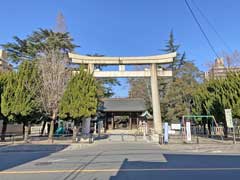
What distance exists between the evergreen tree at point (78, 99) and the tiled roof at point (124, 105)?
20248mm

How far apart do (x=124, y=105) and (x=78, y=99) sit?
76.4 feet

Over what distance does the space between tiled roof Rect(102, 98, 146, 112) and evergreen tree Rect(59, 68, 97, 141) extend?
20.2 metres

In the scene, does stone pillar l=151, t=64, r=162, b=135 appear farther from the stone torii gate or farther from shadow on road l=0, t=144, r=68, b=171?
shadow on road l=0, t=144, r=68, b=171

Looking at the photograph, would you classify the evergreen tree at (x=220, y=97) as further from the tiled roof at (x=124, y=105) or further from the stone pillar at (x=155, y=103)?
the tiled roof at (x=124, y=105)

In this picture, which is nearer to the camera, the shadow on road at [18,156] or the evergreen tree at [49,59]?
the shadow on road at [18,156]

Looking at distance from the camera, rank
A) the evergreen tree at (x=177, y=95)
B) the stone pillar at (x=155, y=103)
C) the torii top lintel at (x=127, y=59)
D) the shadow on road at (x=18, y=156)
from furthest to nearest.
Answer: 1. the evergreen tree at (x=177, y=95)
2. the stone pillar at (x=155, y=103)
3. the torii top lintel at (x=127, y=59)
4. the shadow on road at (x=18, y=156)

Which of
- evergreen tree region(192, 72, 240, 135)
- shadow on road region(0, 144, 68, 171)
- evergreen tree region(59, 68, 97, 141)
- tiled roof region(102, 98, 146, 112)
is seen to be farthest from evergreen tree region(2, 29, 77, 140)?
evergreen tree region(192, 72, 240, 135)

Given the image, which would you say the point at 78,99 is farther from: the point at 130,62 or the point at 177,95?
the point at 177,95

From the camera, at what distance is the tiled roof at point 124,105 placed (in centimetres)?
4562

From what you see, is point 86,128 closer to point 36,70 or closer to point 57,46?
point 36,70

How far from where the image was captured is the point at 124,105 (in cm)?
4738

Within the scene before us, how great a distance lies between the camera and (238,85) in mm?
24625

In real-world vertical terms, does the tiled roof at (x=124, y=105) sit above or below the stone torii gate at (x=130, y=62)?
below

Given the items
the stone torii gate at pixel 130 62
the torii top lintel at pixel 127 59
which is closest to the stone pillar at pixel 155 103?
the stone torii gate at pixel 130 62
